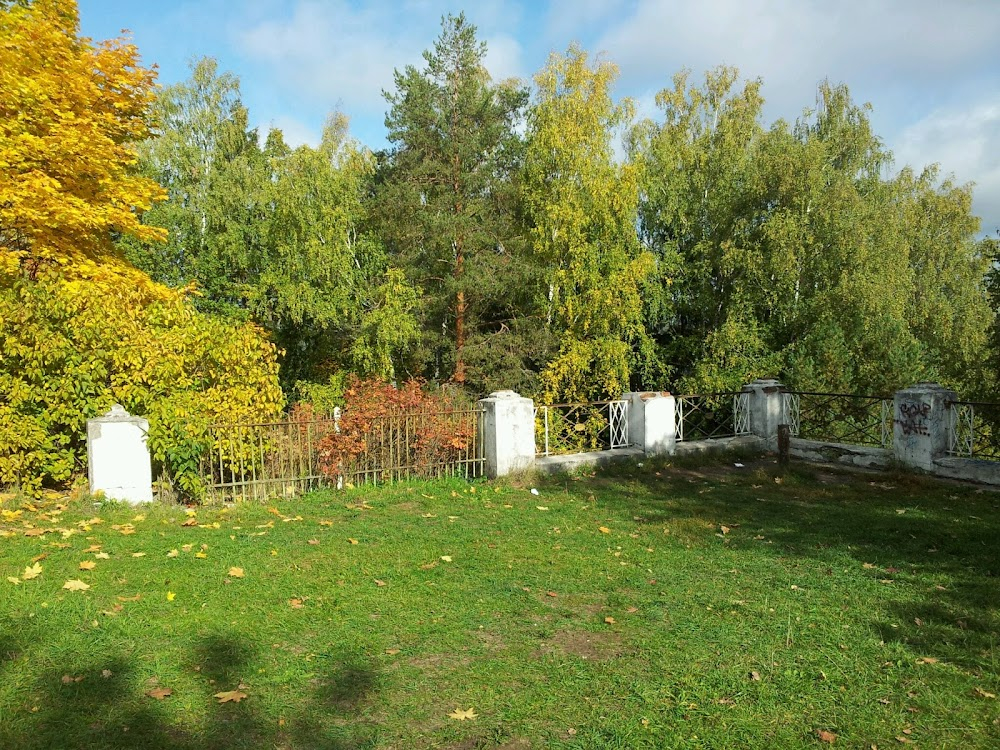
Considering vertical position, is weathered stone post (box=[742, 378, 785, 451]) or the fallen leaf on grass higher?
weathered stone post (box=[742, 378, 785, 451])

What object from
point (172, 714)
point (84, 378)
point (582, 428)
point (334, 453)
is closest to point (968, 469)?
point (334, 453)

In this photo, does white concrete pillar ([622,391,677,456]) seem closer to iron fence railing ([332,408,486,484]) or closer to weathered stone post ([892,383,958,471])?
iron fence railing ([332,408,486,484])

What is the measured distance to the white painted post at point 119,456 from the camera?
7.75m

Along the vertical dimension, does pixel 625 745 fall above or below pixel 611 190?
below

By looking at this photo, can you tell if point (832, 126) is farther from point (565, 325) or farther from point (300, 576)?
point (300, 576)

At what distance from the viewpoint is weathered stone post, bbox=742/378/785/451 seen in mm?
13016

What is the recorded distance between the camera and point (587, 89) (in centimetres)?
2409

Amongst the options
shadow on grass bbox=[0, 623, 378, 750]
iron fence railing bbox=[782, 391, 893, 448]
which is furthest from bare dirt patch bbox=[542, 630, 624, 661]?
iron fence railing bbox=[782, 391, 893, 448]

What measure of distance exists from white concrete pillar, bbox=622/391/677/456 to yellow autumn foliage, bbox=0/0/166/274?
33.1 feet

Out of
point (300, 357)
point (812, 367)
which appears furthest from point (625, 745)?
point (300, 357)

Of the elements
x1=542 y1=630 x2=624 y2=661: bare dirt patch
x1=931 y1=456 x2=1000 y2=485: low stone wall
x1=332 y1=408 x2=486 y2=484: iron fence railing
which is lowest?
x1=542 y1=630 x2=624 y2=661: bare dirt patch

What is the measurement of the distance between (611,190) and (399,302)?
28.0 ft

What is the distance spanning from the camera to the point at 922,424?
10.4 m

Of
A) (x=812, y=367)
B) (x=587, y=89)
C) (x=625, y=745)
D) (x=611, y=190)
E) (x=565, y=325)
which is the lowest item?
(x=625, y=745)
